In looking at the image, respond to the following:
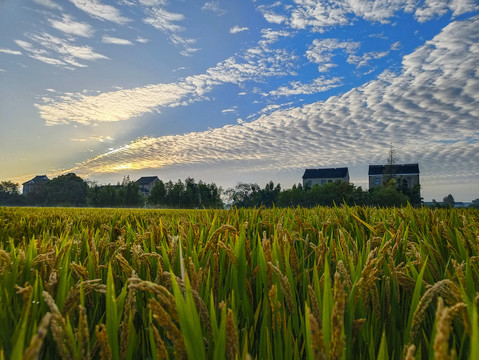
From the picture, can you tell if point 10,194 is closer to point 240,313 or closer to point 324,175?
point 324,175

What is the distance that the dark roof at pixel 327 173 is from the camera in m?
116

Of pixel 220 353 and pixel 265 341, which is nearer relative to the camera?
pixel 220 353

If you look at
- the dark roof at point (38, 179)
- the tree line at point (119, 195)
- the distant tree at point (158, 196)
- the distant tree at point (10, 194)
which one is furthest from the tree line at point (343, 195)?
the dark roof at point (38, 179)

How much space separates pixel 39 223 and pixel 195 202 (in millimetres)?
77227

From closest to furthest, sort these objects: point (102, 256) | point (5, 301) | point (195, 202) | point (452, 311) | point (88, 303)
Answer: point (452, 311) < point (5, 301) < point (88, 303) < point (102, 256) < point (195, 202)

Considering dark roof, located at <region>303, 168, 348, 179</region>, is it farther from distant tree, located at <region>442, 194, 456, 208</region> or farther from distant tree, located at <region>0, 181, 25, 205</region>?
distant tree, located at <region>0, 181, 25, 205</region>

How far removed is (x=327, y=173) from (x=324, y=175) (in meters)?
1.35

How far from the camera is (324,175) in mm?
118062

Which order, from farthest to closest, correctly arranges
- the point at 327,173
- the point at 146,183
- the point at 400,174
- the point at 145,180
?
the point at 145,180, the point at 146,183, the point at 327,173, the point at 400,174

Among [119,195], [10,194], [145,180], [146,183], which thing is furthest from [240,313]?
[145,180]

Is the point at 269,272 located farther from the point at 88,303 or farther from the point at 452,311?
the point at 88,303

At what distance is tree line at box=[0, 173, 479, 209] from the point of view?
60016 millimetres

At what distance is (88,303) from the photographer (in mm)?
1535

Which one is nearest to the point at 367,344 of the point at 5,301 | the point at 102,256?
the point at 5,301
